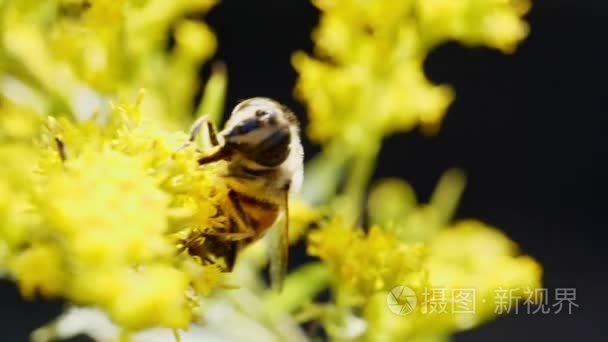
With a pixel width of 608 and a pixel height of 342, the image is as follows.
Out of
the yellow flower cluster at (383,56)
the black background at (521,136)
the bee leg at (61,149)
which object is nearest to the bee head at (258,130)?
the bee leg at (61,149)

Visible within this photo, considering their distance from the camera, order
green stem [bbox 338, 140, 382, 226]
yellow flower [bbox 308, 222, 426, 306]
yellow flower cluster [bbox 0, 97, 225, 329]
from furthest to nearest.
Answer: green stem [bbox 338, 140, 382, 226], yellow flower [bbox 308, 222, 426, 306], yellow flower cluster [bbox 0, 97, 225, 329]

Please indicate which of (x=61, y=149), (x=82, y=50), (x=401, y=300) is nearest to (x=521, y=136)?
(x=401, y=300)

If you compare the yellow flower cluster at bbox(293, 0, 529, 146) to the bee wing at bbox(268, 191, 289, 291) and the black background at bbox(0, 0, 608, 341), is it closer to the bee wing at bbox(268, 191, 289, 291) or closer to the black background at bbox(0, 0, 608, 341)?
the bee wing at bbox(268, 191, 289, 291)

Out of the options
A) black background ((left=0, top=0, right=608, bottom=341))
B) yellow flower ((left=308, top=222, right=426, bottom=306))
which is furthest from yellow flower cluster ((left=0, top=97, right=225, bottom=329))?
black background ((left=0, top=0, right=608, bottom=341))

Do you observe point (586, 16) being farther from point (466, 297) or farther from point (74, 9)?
point (74, 9)

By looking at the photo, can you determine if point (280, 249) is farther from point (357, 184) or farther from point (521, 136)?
point (521, 136)
